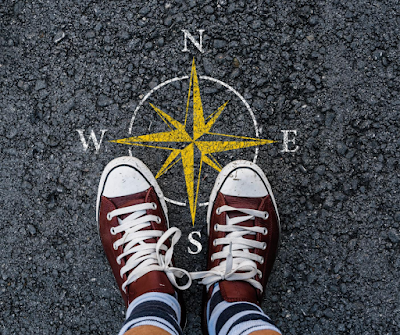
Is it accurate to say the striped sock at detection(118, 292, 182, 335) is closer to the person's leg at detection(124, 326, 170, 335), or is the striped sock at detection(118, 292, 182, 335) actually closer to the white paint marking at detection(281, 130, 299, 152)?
the person's leg at detection(124, 326, 170, 335)

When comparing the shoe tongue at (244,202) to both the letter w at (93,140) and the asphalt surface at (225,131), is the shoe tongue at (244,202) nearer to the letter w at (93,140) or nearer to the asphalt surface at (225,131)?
the asphalt surface at (225,131)

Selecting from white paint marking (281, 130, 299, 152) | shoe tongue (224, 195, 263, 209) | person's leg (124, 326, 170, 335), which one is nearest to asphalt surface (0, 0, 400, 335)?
white paint marking (281, 130, 299, 152)

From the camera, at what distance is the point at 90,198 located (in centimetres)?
223

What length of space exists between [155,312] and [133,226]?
22.4 inches

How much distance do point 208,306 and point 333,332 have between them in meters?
0.83

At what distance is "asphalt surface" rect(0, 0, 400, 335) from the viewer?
218cm

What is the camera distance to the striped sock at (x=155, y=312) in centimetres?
171

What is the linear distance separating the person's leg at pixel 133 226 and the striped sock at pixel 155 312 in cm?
8

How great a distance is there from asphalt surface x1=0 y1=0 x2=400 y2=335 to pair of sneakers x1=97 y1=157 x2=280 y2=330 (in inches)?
3.5

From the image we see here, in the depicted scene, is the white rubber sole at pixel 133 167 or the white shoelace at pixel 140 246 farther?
the white rubber sole at pixel 133 167

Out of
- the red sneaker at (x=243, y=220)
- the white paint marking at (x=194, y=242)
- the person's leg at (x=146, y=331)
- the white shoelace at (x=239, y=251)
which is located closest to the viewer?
the person's leg at (x=146, y=331)

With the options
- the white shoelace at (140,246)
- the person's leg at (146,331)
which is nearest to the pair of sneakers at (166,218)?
the white shoelace at (140,246)

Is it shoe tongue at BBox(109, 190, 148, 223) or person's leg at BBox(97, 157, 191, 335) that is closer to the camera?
person's leg at BBox(97, 157, 191, 335)

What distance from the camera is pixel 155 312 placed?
179 centimetres
